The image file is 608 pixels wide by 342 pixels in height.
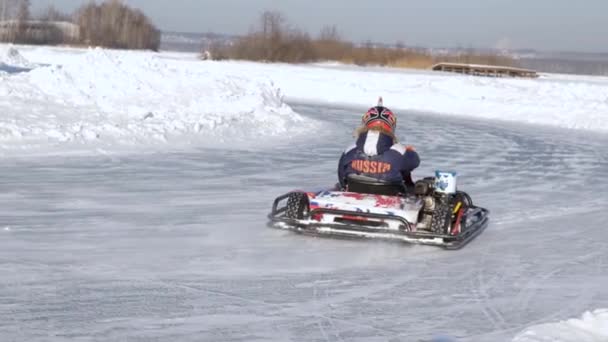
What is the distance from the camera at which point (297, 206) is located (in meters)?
8.45

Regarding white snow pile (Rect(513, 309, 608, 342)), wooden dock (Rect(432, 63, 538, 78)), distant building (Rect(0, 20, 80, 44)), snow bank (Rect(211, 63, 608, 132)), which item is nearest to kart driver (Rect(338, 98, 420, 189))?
white snow pile (Rect(513, 309, 608, 342))

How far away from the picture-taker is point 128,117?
16.5 m

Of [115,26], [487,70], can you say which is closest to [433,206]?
[487,70]

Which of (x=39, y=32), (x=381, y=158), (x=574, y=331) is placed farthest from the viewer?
(x=39, y=32)

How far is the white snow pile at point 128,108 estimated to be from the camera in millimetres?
14242

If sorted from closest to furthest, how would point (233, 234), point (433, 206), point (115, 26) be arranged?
point (233, 234)
point (433, 206)
point (115, 26)

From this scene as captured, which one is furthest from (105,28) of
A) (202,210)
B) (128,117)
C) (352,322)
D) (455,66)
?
(352,322)

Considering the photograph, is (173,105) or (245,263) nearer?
(245,263)

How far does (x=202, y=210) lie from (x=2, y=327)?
4483 mm

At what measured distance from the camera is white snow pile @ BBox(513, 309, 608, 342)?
5.14 meters

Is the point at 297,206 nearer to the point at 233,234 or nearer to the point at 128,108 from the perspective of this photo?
the point at 233,234

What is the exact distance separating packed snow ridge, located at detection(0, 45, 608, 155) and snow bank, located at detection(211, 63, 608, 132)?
0.04 metres

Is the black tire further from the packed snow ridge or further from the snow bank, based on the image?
the snow bank

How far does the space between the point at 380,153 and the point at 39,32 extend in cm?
7250
